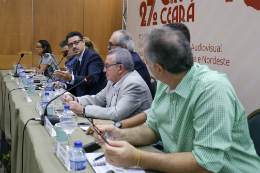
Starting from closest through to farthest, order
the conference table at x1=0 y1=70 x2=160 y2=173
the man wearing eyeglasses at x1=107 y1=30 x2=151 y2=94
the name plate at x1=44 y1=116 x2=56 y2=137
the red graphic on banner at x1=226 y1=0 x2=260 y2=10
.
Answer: the conference table at x1=0 y1=70 x2=160 y2=173 < the name plate at x1=44 y1=116 x2=56 y2=137 < the red graphic on banner at x1=226 y1=0 x2=260 y2=10 < the man wearing eyeglasses at x1=107 y1=30 x2=151 y2=94

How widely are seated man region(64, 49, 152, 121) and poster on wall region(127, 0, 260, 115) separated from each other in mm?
744

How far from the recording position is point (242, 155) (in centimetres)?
113

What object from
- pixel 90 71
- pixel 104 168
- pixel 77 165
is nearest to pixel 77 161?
pixel 77 165

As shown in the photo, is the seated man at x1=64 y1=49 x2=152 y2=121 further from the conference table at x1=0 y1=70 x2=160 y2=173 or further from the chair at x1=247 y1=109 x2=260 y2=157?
the chair at x1=247 y1=109 x2=260 y2=157

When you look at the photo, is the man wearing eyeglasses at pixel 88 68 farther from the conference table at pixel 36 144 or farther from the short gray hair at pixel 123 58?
the short gray hair at pixel 123 58

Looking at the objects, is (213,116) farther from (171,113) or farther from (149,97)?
(149,97)

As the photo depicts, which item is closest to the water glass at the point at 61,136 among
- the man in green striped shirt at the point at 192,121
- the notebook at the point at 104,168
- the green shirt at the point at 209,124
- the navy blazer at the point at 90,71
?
the notebook at the point at 104,168

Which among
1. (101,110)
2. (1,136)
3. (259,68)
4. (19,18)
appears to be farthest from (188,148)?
(19,18)

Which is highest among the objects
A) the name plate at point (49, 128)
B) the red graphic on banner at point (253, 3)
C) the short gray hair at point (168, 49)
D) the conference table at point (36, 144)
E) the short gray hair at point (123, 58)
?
the red graphic on banner at point (253, 3)

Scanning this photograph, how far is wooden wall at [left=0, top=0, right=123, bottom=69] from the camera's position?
19.6 feet

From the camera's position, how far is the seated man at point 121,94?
1.95m

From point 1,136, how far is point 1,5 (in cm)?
373

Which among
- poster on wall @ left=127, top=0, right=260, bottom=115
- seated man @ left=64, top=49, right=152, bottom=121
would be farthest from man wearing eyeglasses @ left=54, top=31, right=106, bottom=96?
seated man @ left=64, top=49, right=152, bottom=121

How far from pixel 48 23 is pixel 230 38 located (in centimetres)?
460
